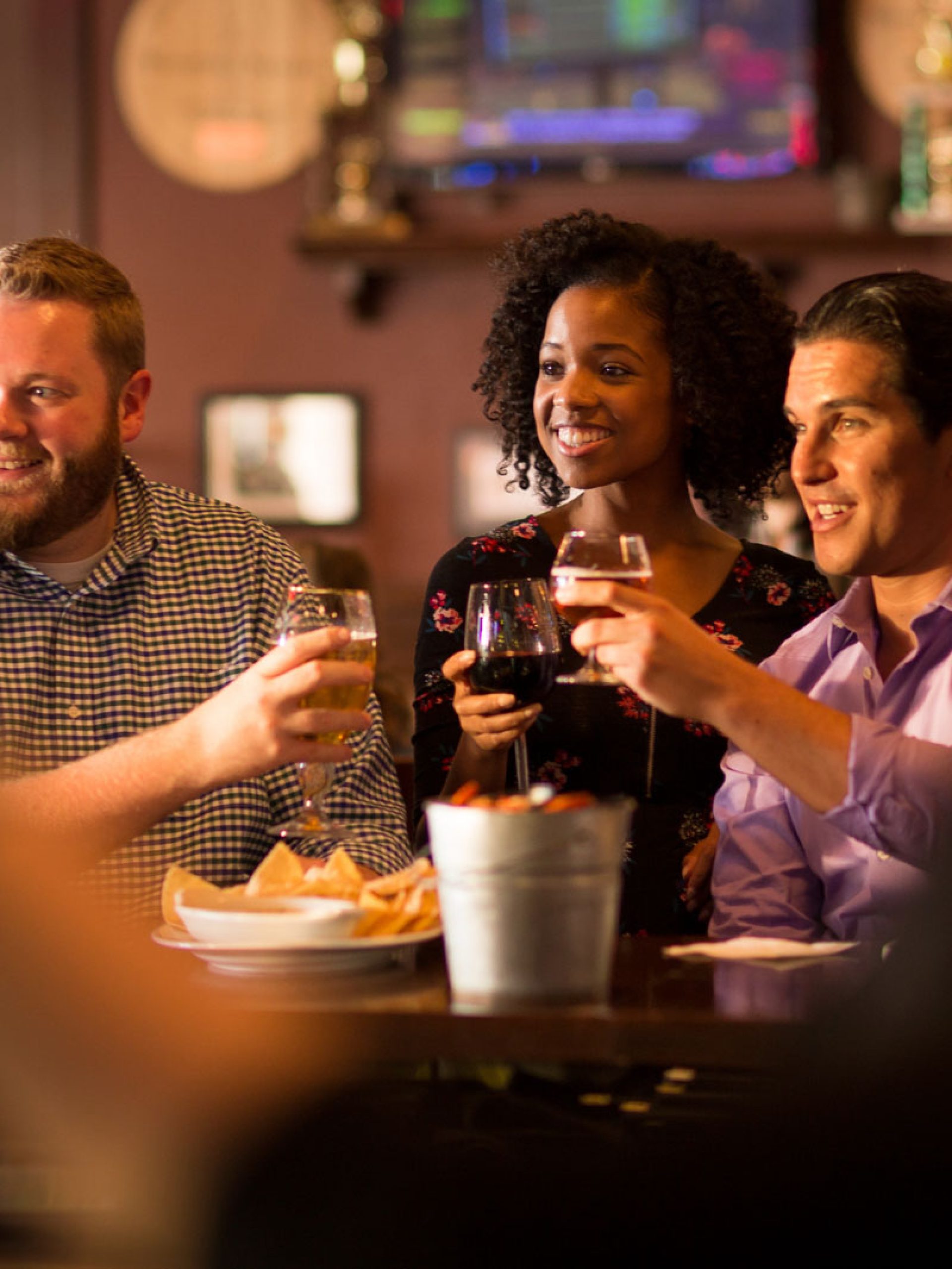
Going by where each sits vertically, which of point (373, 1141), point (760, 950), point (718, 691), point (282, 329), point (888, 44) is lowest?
point (373, 1141)

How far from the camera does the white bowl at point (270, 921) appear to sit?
1300 millimetres

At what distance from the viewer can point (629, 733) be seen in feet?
7.43

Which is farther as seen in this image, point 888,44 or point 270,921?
point 888,44

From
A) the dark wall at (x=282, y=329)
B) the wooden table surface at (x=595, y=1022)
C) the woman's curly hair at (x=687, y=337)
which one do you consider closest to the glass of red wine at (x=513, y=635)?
the wooden table surface at (x=595, y=1022)

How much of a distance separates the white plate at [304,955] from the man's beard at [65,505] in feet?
2.43

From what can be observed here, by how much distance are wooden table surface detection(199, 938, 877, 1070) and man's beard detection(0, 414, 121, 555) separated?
844 mm

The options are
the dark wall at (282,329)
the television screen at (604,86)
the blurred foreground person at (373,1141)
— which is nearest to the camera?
the blurred foreground person at (373,1141)

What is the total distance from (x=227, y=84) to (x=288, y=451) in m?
1.27

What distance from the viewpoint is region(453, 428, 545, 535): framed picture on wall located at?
19.1 ft

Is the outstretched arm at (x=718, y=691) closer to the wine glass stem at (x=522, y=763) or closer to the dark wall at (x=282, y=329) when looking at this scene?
the wine glass stem at (x=522, y=763)

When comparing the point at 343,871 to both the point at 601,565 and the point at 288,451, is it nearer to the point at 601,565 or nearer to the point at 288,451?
the point at 601,565

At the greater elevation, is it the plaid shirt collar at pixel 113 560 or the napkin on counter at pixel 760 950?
the plaid shirt collar at pixel 113 560

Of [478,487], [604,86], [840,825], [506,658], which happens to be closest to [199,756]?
[506,658]

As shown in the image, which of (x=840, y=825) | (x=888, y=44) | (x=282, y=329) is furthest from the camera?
(x=282, y=329)
